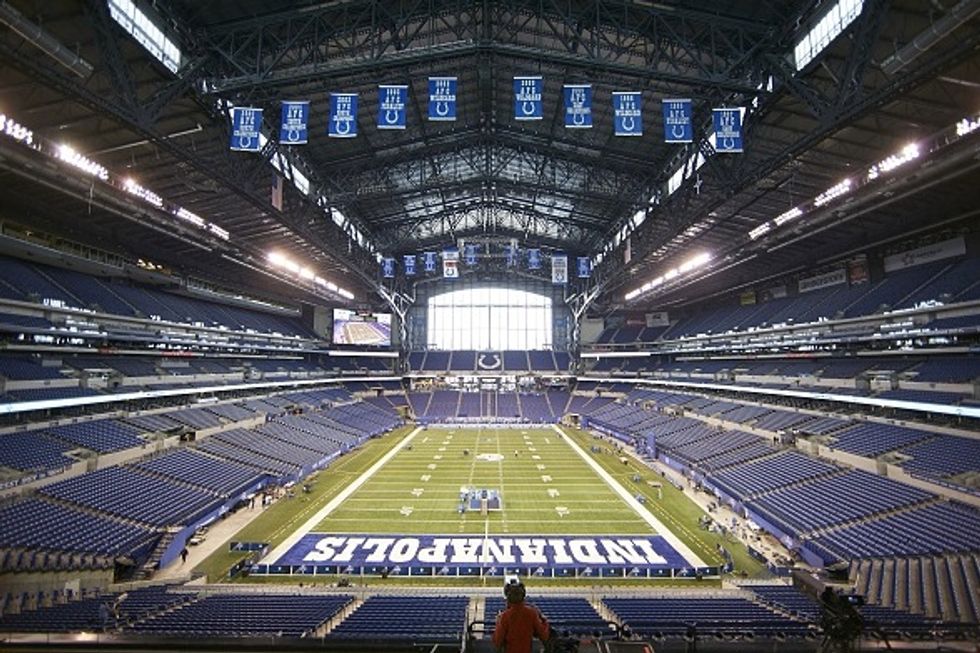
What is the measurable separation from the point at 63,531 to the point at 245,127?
16761 mm

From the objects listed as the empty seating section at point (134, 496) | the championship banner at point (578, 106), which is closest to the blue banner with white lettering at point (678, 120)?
the championship banner at point (578, 106)

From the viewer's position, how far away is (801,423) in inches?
1320

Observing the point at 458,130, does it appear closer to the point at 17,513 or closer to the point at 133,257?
the point at 133,257

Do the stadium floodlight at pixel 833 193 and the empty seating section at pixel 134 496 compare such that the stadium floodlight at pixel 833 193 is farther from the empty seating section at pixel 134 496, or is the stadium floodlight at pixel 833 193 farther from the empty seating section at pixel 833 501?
the empty seating section at pixel 134 496

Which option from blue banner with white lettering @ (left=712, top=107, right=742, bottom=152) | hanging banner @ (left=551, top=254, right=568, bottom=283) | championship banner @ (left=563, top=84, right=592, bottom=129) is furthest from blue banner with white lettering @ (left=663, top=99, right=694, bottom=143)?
hanging banner @ (left=551, top=254, right=568, bottom=283)

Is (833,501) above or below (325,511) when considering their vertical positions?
above

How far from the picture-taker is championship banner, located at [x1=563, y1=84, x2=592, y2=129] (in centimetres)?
1827

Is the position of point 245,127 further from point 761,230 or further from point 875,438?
point 875,438

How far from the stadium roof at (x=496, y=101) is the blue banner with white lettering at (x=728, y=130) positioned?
1.44 meters

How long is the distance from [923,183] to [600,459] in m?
28.0

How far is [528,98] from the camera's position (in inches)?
704

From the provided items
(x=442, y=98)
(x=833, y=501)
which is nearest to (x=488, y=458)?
(x=833, y=501)

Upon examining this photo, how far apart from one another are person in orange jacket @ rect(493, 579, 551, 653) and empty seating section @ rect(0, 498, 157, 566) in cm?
1965

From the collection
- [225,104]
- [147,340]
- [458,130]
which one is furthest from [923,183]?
[147,340]
